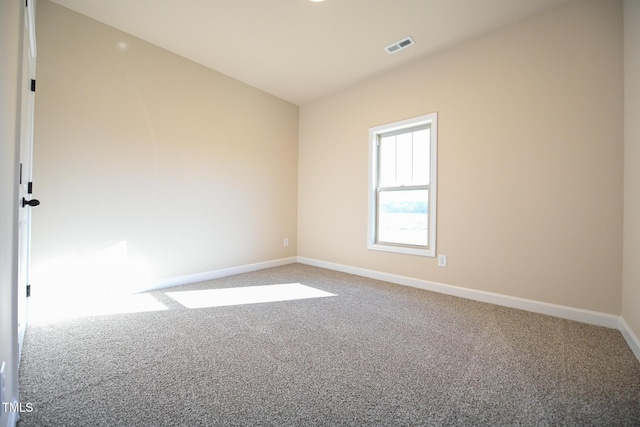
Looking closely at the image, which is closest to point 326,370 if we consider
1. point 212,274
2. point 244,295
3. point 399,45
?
point 244,295

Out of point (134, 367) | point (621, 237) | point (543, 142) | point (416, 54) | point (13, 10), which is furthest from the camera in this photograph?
point (416, 54)

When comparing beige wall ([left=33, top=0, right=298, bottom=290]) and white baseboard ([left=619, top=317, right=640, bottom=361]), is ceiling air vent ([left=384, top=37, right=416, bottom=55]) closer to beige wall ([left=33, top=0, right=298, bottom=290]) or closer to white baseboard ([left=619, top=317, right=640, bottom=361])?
beige wall ([left=33, top=0, right=298, bottom=290])

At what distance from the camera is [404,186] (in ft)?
11.4

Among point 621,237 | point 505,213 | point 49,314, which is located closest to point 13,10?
point 49,314

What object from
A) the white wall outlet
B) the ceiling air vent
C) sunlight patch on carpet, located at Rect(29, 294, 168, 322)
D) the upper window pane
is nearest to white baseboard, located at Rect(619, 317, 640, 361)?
the white wall outlet

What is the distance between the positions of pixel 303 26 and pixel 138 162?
2.22 meters

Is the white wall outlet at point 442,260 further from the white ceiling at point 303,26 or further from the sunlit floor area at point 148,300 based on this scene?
the white ceiling at point 303,26

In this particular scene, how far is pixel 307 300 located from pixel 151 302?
1516mm

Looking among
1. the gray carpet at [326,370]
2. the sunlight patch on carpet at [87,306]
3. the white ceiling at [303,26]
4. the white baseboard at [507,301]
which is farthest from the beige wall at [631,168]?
the sunlight patch on carpet at [87,306]

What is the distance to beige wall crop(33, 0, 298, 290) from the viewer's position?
2420 millimetres

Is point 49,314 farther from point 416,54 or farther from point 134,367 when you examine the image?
point 416,54

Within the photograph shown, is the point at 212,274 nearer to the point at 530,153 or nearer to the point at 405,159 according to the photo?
the point at 405,159

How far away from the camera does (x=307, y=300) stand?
9.02ft

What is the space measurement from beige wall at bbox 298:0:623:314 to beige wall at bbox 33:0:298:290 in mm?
2018
